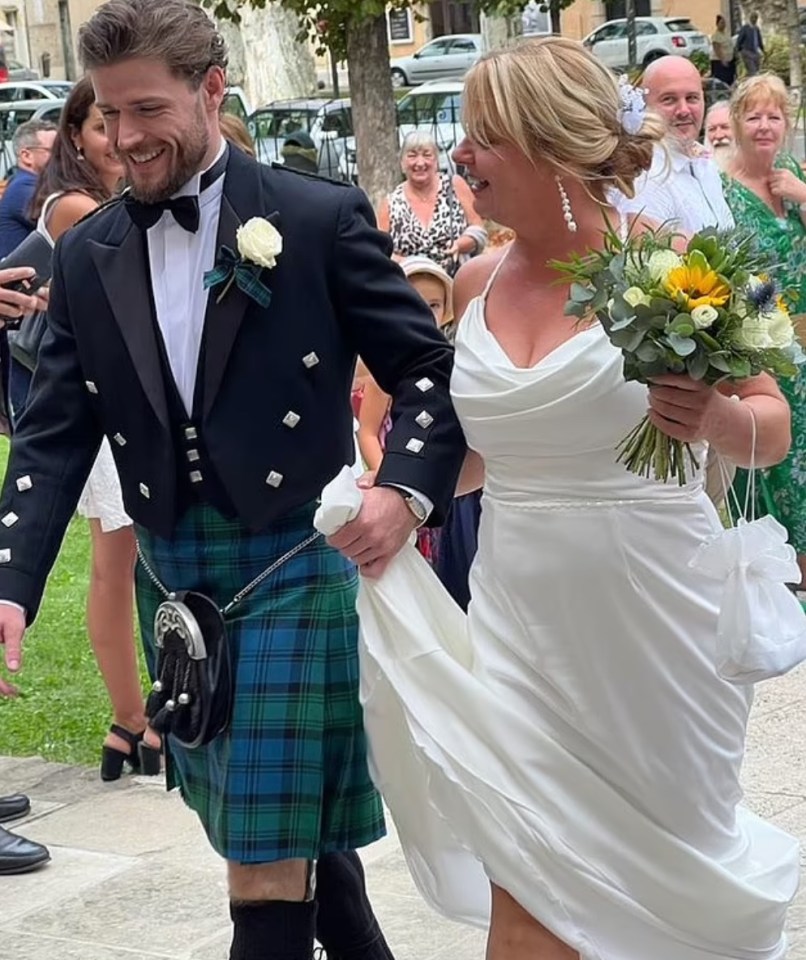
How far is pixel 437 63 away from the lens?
44750 millimetres

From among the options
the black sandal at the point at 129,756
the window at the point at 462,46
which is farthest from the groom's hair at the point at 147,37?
the window at the point at 462,46

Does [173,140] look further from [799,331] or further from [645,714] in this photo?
[799,331]

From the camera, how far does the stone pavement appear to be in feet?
14.5

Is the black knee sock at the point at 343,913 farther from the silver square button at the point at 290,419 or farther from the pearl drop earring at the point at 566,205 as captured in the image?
the pearl drop earring at the point at 566,205

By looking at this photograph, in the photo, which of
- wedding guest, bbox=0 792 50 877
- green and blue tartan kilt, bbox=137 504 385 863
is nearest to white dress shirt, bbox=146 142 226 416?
green and blue tartan kilt, bbox=137 504 385 863

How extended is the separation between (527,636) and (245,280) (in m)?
0.83

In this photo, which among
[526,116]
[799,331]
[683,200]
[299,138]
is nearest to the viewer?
[526,116]

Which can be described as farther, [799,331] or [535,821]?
[799,331]

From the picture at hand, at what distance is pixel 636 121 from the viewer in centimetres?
340

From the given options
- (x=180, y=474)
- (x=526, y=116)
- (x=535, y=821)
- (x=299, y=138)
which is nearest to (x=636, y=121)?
(x=526, y=116)

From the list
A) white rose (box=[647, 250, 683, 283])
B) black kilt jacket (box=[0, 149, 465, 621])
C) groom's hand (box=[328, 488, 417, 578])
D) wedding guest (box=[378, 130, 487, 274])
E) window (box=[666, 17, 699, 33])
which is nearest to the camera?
white rose (box=[647, 250, 683, 283])

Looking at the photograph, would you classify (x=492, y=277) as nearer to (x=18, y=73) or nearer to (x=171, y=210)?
(x=171, y=210)

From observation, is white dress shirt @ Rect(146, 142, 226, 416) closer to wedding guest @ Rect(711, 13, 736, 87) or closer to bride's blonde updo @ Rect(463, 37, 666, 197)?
bride's blonde updo @ Rect(463, 37, 666, 197)

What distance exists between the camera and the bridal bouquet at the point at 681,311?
9.75 feet
